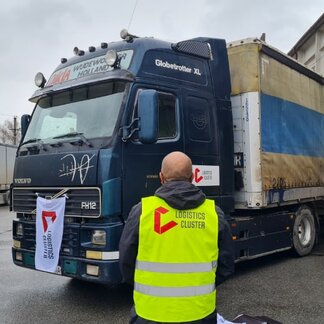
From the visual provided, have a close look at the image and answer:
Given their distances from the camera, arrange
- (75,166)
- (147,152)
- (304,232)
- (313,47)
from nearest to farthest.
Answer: (75,166), (147,152), (304,232), (313,47)

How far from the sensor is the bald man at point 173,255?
268 centimetres

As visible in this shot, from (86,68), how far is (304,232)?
5.01 m

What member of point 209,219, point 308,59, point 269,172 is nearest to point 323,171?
point 269,172

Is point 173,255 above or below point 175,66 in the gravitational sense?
below

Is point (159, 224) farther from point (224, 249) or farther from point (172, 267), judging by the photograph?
point (224, 249)

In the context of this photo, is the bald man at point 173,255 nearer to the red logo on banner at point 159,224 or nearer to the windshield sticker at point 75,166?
the red logo on banner at point 159,224

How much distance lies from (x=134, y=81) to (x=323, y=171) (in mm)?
5142

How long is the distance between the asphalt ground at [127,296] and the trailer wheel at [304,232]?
0.37 meters

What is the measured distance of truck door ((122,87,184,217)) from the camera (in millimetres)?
5328

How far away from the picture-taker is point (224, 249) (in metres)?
2.93

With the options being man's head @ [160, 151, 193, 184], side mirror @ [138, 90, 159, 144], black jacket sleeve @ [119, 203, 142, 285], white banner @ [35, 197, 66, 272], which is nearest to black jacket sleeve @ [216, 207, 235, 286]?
man's head @ [160, 151, 193, 184]

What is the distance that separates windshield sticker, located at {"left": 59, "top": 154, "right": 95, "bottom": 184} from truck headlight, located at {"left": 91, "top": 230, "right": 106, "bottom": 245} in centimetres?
58

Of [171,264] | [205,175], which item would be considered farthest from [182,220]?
[205,175]

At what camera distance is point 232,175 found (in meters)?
6.75
